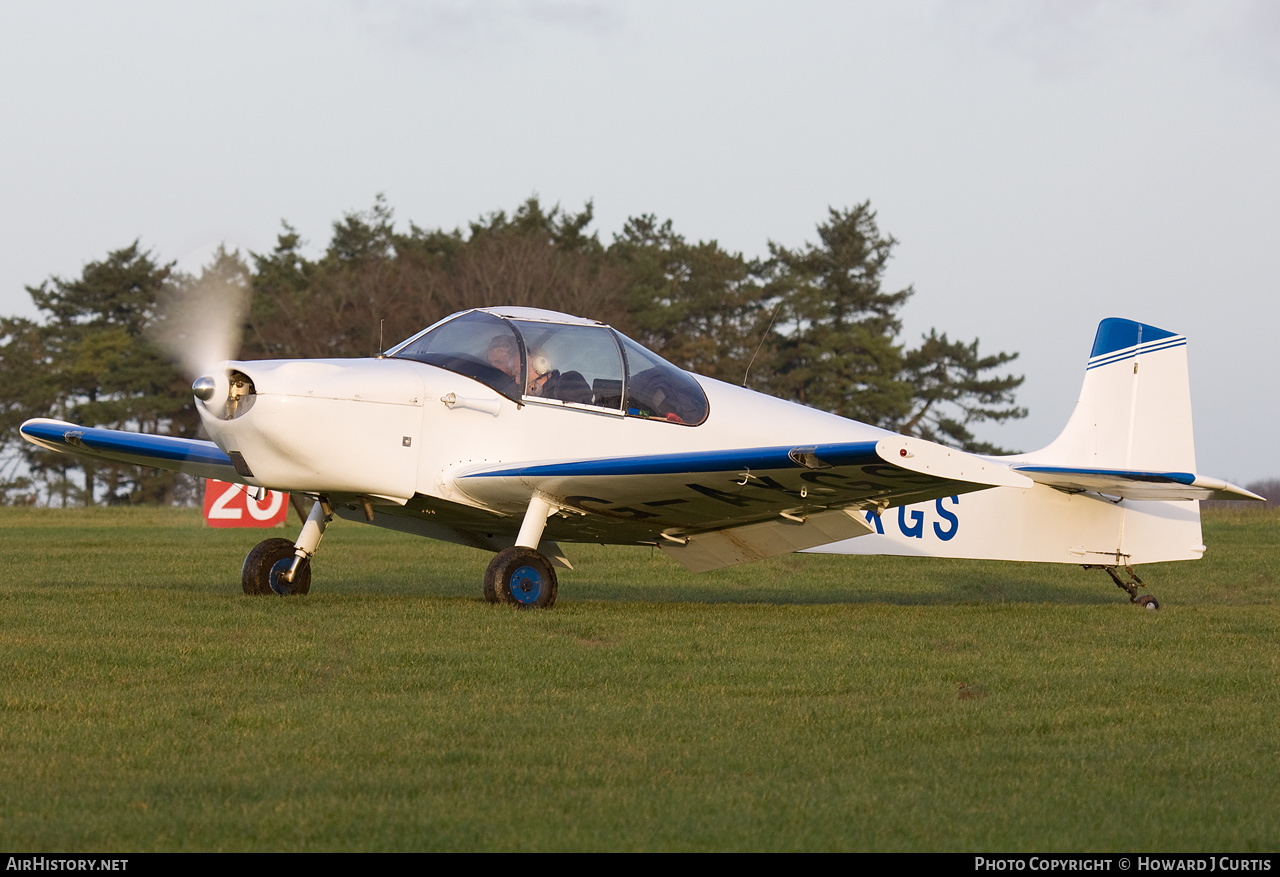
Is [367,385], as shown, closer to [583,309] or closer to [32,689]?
[32,689]

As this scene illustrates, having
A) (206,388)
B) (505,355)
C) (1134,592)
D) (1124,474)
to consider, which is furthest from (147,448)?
(1134,592)

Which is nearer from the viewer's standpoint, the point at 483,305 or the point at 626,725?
the point at 626,725

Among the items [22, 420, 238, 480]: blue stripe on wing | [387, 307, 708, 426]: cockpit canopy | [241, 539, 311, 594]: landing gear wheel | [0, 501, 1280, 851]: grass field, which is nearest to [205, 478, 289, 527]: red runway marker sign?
[22, 420, 238, 480]: blue stripe on wing

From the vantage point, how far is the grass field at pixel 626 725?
14.1 feet

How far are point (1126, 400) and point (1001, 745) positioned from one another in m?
7.92

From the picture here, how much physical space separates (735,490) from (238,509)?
61.8ft

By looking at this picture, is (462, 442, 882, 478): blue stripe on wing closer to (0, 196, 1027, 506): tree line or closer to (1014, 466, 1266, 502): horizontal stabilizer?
(1014, 466, 1266, 502): horizontal stabilizer

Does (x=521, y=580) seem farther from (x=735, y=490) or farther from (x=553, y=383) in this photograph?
(x=735, y=490)

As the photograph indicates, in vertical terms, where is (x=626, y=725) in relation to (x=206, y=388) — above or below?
below

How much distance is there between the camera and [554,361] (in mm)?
10578

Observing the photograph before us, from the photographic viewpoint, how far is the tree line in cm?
5350

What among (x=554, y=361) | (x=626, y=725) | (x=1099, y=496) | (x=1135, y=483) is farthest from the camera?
(x=1099, y=496)

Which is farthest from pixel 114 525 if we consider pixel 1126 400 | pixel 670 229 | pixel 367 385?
pixel 670 229

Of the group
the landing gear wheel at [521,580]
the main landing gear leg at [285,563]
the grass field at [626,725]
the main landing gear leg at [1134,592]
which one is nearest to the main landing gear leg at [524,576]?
the landing gear wheel at [521,580]
